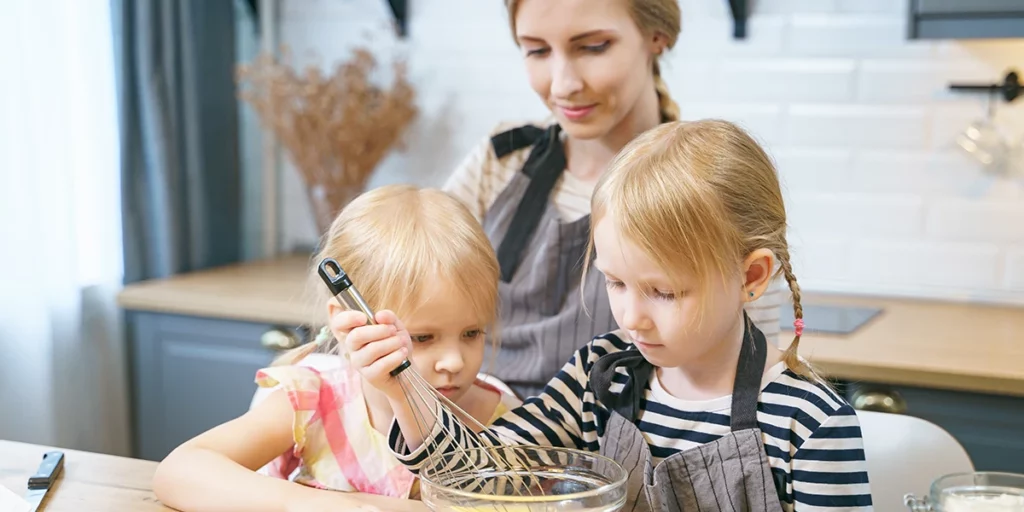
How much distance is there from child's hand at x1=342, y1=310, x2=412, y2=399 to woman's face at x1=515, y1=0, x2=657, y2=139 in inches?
22.6

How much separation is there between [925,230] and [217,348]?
171 centimetres

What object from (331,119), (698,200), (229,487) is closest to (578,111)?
(698,200)

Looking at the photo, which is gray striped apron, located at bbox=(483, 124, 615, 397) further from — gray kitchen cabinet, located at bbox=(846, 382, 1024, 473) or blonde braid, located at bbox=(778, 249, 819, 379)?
gray kitchen cabinet, located at bbox=(846, 382, 1024, 473)

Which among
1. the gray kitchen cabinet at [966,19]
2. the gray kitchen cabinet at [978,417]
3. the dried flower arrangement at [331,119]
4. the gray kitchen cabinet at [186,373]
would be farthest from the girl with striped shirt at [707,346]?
the dried flower arrangement at [331,119]

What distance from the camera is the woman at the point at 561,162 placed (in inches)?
61.6

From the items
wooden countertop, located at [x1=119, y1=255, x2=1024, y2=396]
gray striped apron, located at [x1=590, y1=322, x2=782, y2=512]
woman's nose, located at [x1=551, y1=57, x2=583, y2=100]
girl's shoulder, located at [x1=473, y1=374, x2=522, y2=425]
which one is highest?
woman's nose, located at [x1=551, y1=57, x2=583, y2=100]

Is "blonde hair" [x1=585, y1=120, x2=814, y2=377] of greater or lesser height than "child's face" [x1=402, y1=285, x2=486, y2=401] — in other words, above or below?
above

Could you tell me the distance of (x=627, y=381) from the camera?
4.08ft

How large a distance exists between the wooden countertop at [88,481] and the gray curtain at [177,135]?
137cm

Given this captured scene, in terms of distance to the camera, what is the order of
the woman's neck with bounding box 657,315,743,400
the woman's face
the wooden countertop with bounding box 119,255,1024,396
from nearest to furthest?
the woman's neck with bounding box 657,315,743,400 → the woman's face → the wooden countertop with bounding box 119,255,1024,396

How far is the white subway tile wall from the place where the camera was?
241cm

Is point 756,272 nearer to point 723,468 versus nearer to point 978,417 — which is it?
point 723,468

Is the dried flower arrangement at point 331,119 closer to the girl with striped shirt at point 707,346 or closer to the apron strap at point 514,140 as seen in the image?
the apron strap at point 514,140

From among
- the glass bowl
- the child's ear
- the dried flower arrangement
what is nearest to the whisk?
the glass bowl
